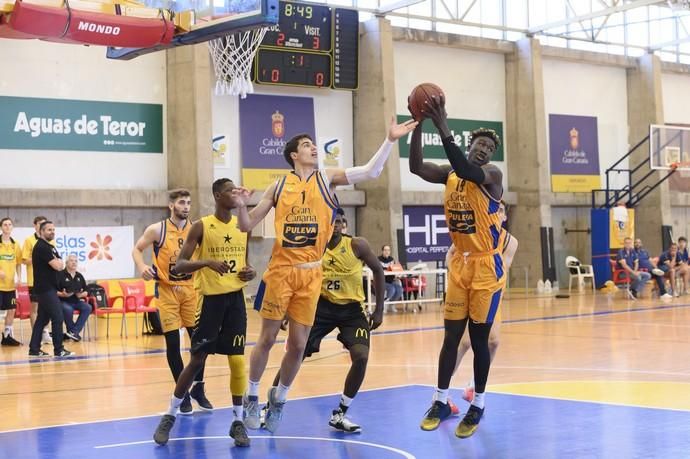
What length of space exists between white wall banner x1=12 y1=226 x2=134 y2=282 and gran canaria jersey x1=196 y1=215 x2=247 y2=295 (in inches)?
466

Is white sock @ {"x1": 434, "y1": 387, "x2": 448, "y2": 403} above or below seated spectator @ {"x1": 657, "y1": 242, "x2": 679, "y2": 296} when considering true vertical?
below

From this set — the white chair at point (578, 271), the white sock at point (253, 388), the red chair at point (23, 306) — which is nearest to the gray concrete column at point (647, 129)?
the white chair at point (578, 271)

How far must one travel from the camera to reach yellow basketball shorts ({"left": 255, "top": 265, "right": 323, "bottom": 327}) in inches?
269

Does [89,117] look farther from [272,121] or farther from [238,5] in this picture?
[238,5]

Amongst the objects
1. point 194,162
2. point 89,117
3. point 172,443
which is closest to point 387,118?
point 194,162

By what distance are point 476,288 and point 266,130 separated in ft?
49.2

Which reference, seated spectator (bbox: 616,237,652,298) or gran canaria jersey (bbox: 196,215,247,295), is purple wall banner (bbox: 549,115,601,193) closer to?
seated spectator (bbox: 616,237,652,298)

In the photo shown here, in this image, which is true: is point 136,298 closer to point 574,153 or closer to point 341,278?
point 341,278

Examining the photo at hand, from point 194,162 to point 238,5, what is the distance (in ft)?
32.2

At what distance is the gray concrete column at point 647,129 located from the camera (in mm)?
27500

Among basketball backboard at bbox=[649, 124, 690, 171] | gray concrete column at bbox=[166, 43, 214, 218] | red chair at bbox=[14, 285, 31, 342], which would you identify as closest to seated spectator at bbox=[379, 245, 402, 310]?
gray concrete column at bbox=[166, 43, 214, 218]

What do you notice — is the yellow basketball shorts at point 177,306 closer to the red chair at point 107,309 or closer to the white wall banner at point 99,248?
the red chair at point 107,309

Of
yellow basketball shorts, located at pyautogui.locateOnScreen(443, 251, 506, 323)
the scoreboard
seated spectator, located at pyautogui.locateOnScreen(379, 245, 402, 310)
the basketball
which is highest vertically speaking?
the scoreboard

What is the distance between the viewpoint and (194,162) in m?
19.6
